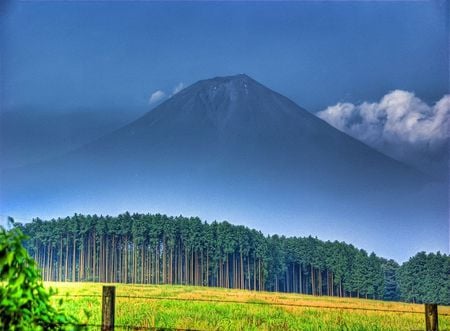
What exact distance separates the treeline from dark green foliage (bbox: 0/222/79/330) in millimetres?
29033

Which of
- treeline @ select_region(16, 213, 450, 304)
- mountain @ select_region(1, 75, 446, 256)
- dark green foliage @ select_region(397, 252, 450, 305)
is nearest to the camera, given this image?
dark green foliage @ select_region(397, 252, 450, 305)

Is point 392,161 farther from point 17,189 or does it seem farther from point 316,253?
point 316,253

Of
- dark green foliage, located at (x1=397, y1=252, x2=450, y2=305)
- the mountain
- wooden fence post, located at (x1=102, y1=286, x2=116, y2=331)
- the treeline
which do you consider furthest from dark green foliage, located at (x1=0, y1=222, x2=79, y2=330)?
the mountain

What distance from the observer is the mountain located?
247ft

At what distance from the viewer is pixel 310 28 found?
53.7m

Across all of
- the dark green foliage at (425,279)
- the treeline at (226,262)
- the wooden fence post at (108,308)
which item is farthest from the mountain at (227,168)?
the wooden fence post at (108,308)

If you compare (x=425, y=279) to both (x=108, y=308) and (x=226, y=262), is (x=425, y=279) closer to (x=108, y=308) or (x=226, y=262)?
(x=226, y=262)

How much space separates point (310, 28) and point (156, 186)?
42.7 metres

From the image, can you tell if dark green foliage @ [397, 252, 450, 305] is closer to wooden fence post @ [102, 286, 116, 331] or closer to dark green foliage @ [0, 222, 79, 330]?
wooden fence post @ [102, 286, 116, 331]

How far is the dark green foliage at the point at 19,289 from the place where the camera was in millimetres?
1762

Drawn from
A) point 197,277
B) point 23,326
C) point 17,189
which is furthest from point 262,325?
point 17,189

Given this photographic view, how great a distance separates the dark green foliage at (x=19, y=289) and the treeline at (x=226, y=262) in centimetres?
2903

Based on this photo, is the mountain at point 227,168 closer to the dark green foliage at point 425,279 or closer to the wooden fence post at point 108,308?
the dark green foliage at point 425,279

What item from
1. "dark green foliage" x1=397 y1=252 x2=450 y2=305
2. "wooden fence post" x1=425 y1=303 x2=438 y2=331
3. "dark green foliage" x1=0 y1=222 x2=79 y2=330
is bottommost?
"wooden fence post" x1=425 y1=303 x2=438 y2=331
